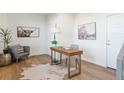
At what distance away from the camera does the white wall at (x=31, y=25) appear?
5.00 meters

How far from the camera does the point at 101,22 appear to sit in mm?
3729

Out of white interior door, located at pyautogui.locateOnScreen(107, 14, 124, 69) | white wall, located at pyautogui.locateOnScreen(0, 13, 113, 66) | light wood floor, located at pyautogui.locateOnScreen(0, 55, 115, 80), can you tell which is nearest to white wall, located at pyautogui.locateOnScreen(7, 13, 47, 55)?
white wall, located at pyautogui.locateOnScreen(0, 13, 113, 66)

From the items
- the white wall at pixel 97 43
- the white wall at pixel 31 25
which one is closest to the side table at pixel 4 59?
the white wall at pixel 31 25

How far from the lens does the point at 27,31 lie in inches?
214

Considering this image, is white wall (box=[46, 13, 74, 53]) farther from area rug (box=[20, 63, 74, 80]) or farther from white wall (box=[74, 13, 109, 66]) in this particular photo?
area rug (box=[20, 63, 74, 80])

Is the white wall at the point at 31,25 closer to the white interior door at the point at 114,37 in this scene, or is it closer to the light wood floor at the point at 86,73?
the light wood floor at the point at 86,73

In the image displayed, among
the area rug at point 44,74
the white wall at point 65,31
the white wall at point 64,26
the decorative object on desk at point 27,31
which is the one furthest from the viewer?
the decorative object on desk at point 27,31

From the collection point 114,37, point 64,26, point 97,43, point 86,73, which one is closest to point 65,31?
point 64,26

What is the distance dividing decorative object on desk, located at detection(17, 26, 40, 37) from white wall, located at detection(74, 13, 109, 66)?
2229 mm

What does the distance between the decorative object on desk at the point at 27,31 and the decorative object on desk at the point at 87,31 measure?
2.21 m
